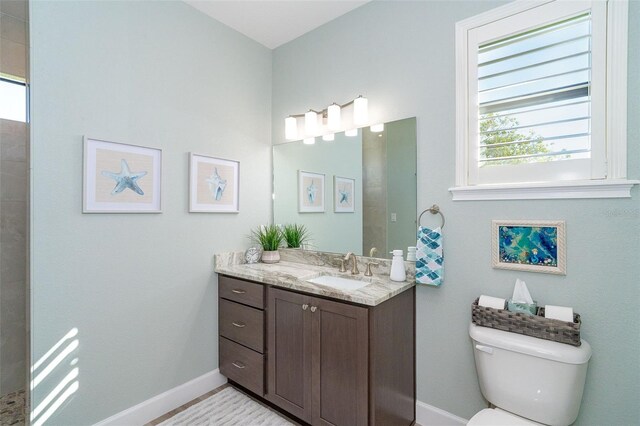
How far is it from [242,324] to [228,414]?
563 millimetres

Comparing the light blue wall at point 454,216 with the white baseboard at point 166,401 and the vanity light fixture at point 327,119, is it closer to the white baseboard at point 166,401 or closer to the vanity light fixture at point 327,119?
the vanity light fixture at point 327,119

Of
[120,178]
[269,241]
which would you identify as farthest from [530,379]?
[120,178]

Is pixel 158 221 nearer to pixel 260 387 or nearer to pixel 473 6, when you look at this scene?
pixel 260 387

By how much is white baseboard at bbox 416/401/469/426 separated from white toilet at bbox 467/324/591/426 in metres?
0.44

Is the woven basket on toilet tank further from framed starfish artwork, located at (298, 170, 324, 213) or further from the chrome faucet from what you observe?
framed starfish artwork, located at (298, 170, 324, 213)

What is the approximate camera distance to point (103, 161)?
5.80 ft

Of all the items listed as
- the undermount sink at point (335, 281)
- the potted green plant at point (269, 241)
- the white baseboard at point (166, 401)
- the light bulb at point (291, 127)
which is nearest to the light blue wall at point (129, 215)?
the white baseboard at point (166, 401)

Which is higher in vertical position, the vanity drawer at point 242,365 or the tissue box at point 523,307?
the tissue box at point 523,307

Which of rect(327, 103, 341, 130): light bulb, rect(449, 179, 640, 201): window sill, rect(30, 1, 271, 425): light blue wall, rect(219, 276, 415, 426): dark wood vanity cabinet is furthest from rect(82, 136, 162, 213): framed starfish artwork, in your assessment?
rect(449, 179, 640, 201): window sill

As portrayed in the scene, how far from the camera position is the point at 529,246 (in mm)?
1538

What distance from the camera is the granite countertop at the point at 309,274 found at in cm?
160

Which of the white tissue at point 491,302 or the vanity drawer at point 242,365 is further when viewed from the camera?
the vanity drawer at point 242,365

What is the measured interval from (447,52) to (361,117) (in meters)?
0.64

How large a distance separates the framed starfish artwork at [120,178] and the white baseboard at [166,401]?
4.06ft
